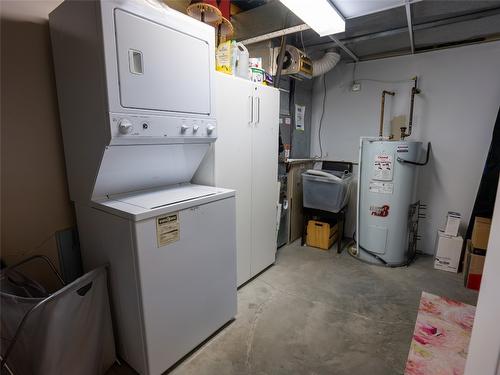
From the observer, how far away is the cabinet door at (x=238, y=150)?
6.38 feet

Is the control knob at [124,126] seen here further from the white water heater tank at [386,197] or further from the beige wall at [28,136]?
the white water heater tank at [386,197]

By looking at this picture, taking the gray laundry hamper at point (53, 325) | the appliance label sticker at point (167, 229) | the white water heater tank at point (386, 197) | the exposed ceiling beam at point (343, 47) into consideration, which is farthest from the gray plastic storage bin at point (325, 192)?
the gray laundry hamper at point (53, 325)

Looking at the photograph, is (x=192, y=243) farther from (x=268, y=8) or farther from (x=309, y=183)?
(x=268, y=8)

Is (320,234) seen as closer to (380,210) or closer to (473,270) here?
(380,210)

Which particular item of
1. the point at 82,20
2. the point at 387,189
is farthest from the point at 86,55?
the point at 387,189

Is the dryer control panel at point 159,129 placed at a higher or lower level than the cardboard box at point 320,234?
higher

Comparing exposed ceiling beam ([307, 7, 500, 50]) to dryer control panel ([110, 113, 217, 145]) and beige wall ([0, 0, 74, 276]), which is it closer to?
dryer control panel ([110, 113, 217, 145])

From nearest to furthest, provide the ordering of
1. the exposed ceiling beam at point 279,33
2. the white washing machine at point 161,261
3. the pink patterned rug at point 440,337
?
1. the white washing machine at point 161,261
2. the pink patterned rug at point 440,337
3. the exposed ceiling beam at point 279,33

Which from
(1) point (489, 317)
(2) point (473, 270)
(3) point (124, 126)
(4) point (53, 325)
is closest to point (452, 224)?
(2) point (473, 270)

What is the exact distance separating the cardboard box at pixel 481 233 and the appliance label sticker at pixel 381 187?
29.5 inches

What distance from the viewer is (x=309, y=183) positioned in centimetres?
307

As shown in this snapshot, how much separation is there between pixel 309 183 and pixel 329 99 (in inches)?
50.0

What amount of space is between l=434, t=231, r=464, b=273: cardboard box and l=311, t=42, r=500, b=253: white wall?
37cm

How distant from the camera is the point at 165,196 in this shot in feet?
5.19
